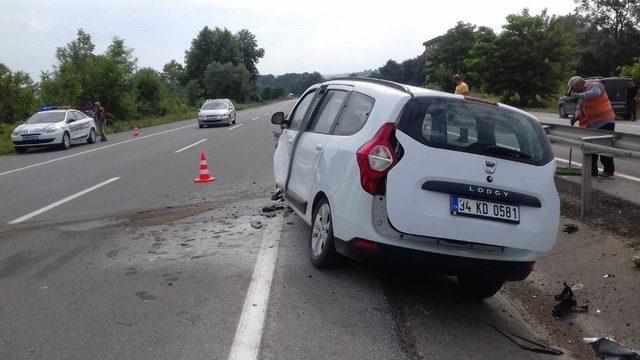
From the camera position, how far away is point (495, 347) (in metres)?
3.98

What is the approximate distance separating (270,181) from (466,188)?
22.2ft

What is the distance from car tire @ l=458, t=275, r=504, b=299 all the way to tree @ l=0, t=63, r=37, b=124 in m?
33.2

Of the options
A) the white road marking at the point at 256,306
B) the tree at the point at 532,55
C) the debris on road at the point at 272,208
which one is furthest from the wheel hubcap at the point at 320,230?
the tree at the point at 532,55

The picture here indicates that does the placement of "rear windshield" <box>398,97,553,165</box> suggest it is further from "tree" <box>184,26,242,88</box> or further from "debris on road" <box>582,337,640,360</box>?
"tree" <box>184,26,242,88</box>

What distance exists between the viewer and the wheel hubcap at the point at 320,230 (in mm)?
4988

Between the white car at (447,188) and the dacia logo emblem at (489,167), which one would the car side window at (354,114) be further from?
the dacia logo emblem at (489,167)

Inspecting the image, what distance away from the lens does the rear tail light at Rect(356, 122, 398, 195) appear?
423 cm

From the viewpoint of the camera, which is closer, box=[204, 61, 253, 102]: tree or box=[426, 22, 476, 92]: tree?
box=[426, 22, 476, 92]: tree

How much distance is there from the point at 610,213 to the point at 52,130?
18.6 meters

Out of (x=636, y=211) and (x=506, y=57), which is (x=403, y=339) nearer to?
(x=636, y=211)

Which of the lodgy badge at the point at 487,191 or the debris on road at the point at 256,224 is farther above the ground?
the lodgy badge at the point at 487,191

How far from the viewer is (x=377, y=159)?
4.27 m

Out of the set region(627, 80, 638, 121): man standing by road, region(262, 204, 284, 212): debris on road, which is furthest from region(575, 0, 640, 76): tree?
region(262, 204, 284, 212): debris on road

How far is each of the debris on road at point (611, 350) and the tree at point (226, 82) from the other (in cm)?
9047
